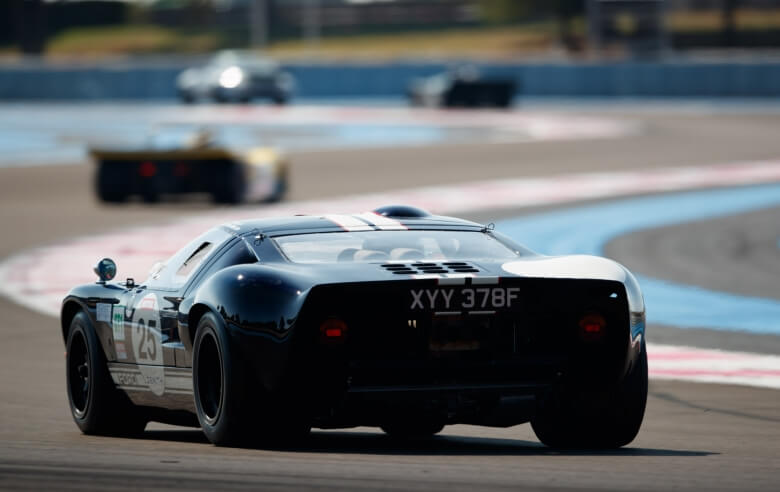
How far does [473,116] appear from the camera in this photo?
4884 cm

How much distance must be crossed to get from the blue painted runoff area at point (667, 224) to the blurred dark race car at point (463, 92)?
2590 centimetres

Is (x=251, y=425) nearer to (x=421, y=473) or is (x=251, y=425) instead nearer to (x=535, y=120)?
(x=421, y=473)

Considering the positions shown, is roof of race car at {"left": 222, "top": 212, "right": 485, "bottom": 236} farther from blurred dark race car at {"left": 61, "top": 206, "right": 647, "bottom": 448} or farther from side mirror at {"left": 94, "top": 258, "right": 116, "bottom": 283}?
side mirror at {"left": 94, "top": 258, "right": 116, "bottom": 283}

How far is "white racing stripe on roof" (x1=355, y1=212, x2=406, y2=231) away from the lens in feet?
24.7

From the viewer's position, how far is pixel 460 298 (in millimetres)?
6602

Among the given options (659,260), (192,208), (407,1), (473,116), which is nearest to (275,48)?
(407,1)

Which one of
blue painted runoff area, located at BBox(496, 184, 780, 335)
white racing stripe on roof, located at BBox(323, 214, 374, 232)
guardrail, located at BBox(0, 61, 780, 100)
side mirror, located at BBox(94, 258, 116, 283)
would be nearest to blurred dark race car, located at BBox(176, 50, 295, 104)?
guardrail, located at BBox(0, 61, 780, 100)

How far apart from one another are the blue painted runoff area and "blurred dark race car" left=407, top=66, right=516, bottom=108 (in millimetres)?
25896

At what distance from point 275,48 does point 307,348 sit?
298ft

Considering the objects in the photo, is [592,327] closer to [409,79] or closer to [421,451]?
[421,451]

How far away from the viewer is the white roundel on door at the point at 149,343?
7625mm

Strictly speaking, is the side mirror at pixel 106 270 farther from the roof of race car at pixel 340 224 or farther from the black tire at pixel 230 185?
the black tire at pixel 230 185

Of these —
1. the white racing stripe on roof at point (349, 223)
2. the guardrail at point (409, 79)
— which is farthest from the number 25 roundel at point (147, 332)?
the guardrail at point (409, 79)

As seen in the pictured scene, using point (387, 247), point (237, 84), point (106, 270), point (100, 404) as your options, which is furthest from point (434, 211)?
point (237, 84)
